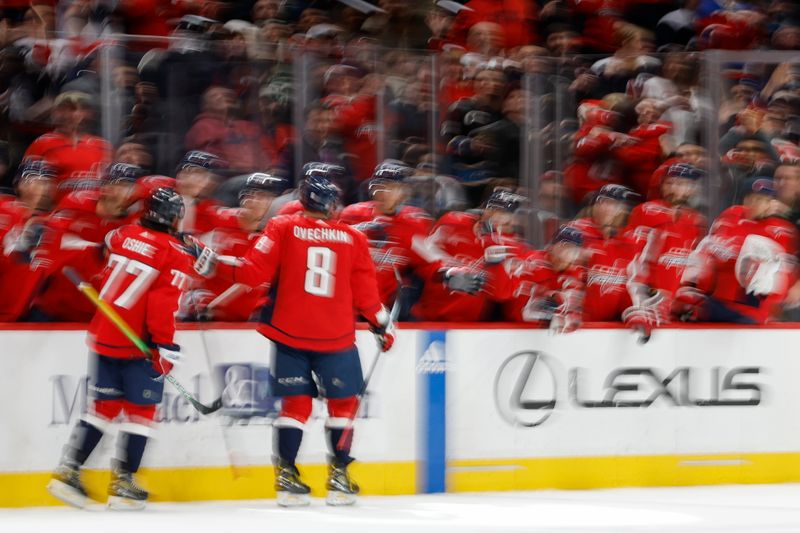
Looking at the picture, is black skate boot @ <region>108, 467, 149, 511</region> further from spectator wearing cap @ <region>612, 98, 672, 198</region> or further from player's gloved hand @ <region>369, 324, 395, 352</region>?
spectator wearing cap @ <region>612, 98, 672, 198</region>

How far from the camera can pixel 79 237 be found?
6602 mm

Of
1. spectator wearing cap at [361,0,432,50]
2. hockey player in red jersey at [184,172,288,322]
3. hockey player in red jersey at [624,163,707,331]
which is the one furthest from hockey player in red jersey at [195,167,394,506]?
spectator wearing cap at [361,0,432,50]

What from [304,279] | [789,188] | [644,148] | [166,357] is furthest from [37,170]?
[789,188]

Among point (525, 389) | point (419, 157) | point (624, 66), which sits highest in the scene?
point (624, 66)

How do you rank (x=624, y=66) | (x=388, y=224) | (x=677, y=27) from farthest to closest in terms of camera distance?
1. (x=677, y=27)
2. (x=624, y=66)
3. (x=388, y=224)

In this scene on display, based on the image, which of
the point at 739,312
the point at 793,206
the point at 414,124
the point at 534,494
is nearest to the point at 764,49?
the point at 793,206

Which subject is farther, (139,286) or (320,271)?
(320,271)

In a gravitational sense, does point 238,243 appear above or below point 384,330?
above

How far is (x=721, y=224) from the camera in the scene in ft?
25.0

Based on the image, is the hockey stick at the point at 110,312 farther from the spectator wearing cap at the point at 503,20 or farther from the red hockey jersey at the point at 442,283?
the spectator wearing cap at the point at 503,20

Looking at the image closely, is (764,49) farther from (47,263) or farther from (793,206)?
(47,263)

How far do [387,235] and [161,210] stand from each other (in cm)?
136

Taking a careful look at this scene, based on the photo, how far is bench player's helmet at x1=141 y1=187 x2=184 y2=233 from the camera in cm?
630

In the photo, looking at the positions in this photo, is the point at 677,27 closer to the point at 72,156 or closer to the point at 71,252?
the point at 72,156
